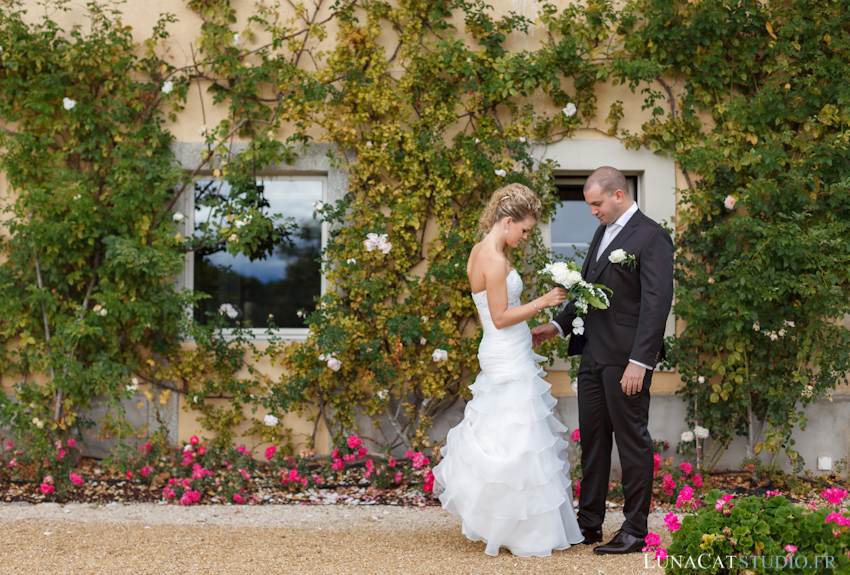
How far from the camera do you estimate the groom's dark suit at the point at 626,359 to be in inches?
123

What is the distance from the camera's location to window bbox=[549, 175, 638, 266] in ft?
17.2

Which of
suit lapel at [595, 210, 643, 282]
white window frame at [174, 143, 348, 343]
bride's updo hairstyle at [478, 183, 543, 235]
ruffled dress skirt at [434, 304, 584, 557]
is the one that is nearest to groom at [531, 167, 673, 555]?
suit lapel at [595, 210, 643, 282]

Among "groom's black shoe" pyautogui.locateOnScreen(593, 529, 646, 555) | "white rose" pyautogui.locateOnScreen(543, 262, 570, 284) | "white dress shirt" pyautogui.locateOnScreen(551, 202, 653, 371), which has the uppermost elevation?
"white dress shirt" pyautogui.locateOnScreen(551, 202, 653, 371)

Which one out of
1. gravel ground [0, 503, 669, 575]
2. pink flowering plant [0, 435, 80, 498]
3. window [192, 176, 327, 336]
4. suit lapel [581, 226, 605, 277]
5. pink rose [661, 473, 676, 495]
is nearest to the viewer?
gravel ground [0, 503, 669, 575]

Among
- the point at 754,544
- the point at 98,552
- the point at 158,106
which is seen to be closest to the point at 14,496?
the point at 98,552

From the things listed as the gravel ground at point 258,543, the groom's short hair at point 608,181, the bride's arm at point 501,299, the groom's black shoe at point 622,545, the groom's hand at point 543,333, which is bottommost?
the gravel ground at point 258,543

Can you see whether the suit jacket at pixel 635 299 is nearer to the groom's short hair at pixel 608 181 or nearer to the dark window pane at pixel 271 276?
the groom's short hair at pixel 608 181

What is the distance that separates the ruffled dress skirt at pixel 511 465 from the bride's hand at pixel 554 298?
0.30 meters

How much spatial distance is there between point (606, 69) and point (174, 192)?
3.45m

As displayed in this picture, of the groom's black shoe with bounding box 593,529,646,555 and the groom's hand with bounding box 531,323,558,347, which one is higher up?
the groom's hand with bounding box 531,323,558,347

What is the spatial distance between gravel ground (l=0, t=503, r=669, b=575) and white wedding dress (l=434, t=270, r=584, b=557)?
4.8 inches

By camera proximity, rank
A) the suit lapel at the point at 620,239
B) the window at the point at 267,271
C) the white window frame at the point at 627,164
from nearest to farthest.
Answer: the suit lapel at the point at 620,239 < the white window frame at the point at 627,164 < the window at the point at 267,271

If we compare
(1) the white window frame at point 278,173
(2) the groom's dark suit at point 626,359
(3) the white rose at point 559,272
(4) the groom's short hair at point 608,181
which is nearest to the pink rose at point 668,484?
(2) the groom's dark suit at point 626,359

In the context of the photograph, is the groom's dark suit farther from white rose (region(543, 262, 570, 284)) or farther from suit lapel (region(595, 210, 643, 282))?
white rose (region(543, 262, 570, 284))
